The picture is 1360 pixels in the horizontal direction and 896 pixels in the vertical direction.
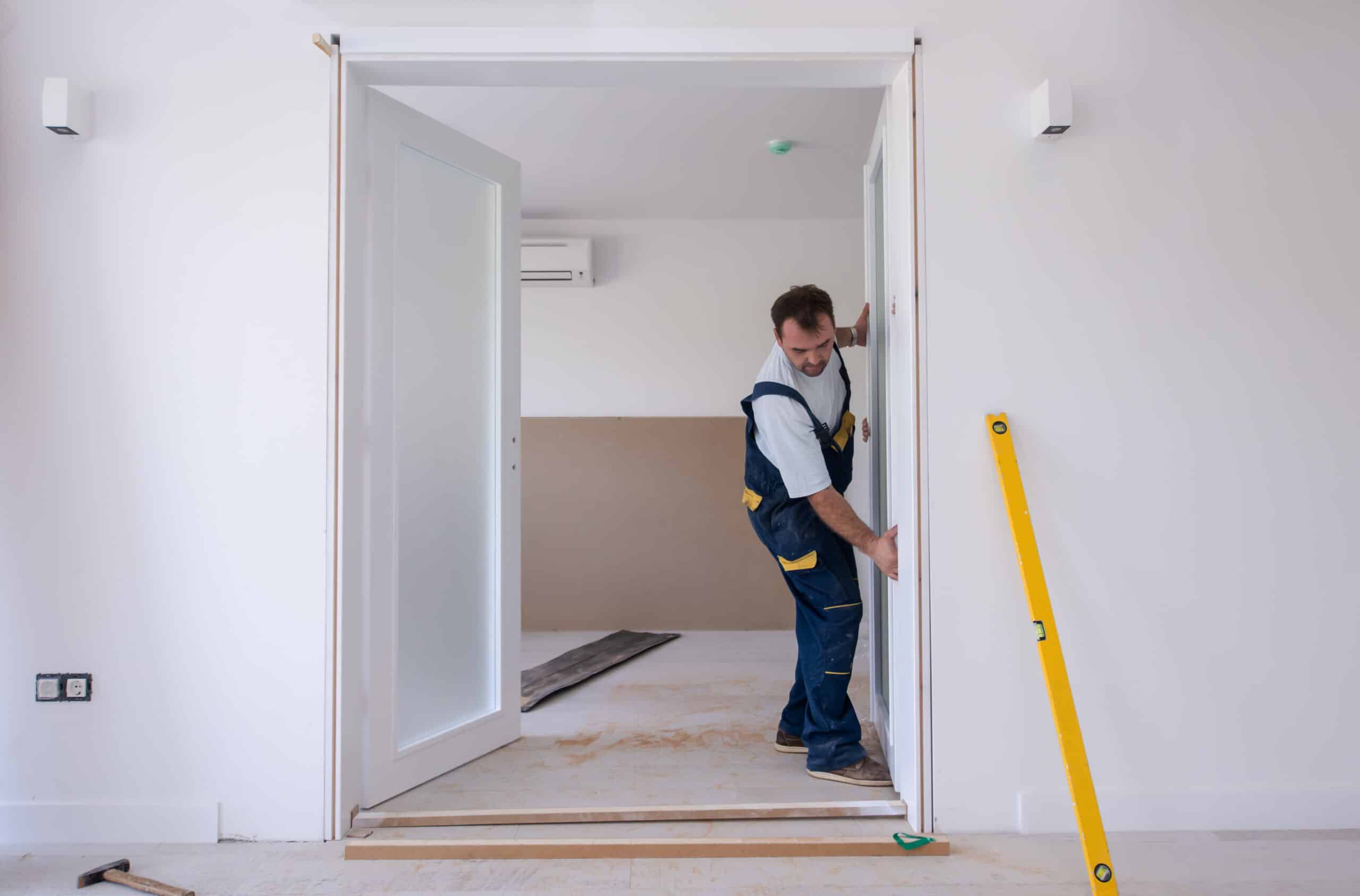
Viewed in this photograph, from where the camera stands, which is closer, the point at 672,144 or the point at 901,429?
the point at 901,429

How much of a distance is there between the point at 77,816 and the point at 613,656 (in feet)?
7.44

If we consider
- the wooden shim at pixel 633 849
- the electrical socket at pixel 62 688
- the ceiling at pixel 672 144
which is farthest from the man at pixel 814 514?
the electrical socket at pixel 62 688

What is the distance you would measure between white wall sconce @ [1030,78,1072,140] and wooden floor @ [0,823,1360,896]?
177cm

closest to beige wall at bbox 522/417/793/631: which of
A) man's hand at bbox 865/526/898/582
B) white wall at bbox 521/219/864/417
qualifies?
white wall at bbox 521/219/864/417

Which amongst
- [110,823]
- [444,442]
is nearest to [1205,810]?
[444,442]

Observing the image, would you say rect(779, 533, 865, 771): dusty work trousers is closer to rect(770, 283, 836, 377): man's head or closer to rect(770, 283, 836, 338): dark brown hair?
rect(770, 283, 836, 377): man's head

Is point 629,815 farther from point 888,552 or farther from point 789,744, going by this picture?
point 888,552

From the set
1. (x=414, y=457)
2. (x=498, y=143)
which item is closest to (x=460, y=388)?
(x=414, y=457)

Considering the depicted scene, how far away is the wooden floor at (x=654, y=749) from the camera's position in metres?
2.16

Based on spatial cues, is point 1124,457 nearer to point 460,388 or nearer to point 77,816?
point 460,388

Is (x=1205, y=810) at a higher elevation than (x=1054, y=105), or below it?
below

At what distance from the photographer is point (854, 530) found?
6.97 feet

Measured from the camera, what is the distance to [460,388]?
7.99ft

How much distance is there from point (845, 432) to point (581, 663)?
197cm
